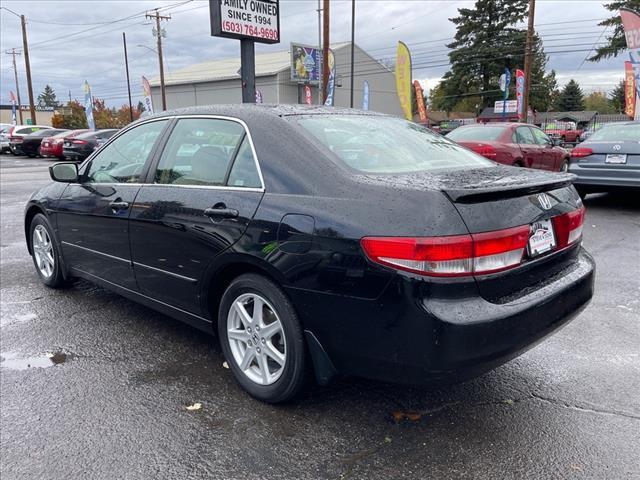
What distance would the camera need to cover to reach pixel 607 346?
370 cm

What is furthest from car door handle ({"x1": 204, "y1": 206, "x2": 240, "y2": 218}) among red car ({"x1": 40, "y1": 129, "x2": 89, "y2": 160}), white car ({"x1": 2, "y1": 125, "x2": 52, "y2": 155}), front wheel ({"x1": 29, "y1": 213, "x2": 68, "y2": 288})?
white car ({"x1": 2, "y1": 125, "x2": 52, "y2": 155})

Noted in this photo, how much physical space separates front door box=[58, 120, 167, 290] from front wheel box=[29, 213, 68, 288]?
1.10 ft

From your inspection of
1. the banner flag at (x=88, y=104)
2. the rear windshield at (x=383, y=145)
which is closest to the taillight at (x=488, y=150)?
the rear windshield at (x=383, y=145)

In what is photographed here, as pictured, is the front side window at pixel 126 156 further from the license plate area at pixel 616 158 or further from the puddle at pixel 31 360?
the license plate area at pixel 616 158

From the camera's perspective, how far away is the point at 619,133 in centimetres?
879

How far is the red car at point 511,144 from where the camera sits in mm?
9531

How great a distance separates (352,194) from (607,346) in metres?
2.41

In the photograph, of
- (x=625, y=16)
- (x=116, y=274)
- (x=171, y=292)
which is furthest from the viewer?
(x=625, y=16)

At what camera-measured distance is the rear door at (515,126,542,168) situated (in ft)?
32.6

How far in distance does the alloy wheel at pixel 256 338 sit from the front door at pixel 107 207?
112cm

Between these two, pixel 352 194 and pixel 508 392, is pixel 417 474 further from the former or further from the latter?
pixel 352 194

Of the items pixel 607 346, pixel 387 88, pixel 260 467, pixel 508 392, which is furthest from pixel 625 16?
pixel 387 88

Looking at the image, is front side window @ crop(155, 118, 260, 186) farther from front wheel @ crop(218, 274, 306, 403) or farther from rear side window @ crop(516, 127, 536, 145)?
rear side window @ crop(516, 127, 536, 145)

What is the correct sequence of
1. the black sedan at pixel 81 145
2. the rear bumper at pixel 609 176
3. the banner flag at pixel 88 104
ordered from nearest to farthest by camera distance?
the rear bumper at pixel 609 176, the black sedan at pixel 81 145, the banner flag at pixel 88 104
